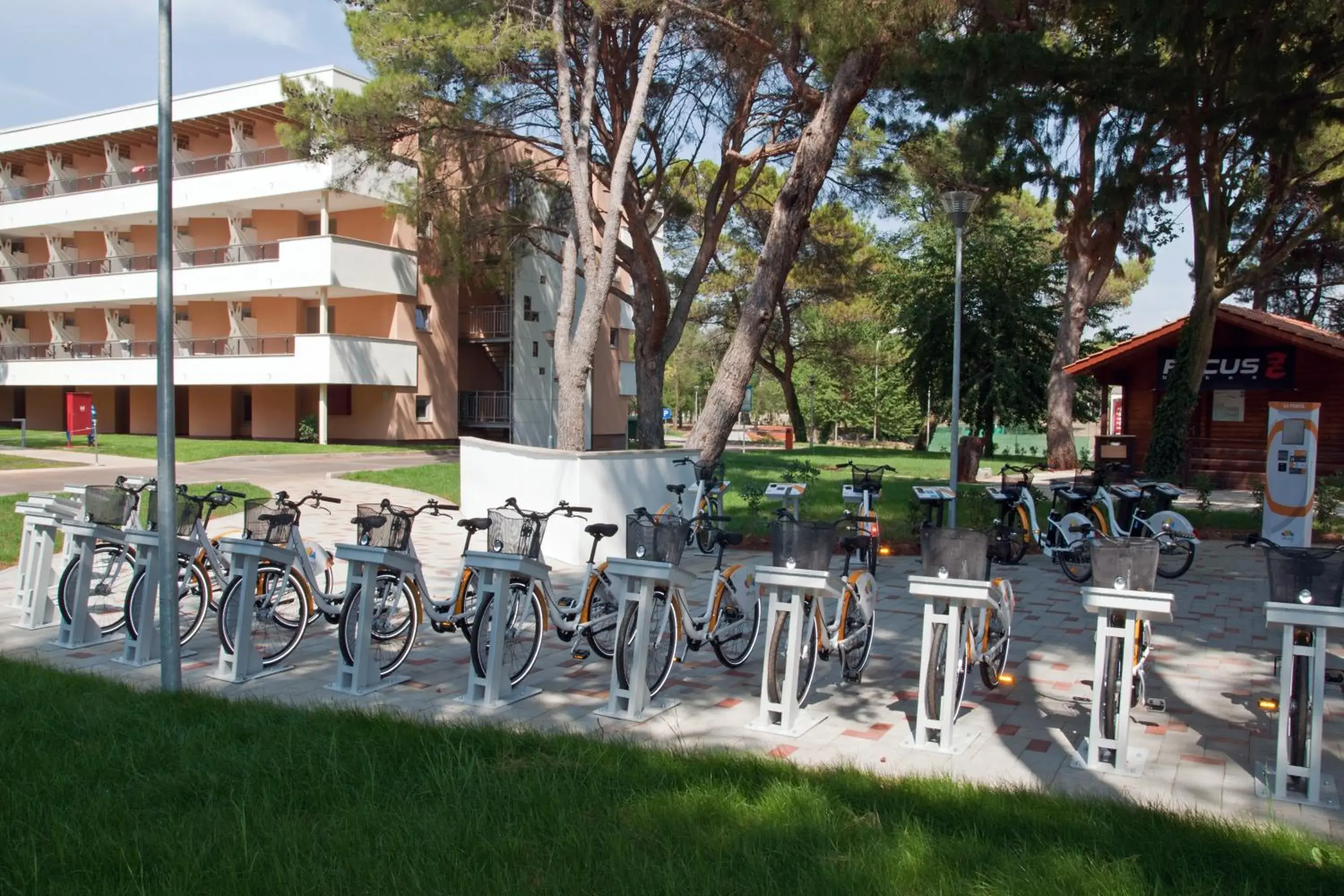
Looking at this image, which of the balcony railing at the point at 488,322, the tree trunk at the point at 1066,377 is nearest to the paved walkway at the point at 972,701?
the tree trunk at the point at 1066,377

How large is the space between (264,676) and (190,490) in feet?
31.4

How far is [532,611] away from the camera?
18.9 ft

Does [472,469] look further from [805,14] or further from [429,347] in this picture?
[429,347]

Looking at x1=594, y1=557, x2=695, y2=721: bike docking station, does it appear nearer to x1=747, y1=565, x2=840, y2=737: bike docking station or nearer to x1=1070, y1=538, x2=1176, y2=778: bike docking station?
x1=747, y1=565, x2=840, y2=737: bike docking station

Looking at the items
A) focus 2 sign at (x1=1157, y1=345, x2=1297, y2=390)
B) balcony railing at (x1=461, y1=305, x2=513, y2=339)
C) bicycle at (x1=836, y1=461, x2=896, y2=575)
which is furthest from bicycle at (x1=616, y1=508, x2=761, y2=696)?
balcony railing at (x1=461, y1=305, x2=513, y2=339)

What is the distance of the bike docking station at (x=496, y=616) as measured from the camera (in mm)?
5285

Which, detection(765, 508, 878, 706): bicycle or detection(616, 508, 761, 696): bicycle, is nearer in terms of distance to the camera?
detection(765, 508, 878, 706): bicycle

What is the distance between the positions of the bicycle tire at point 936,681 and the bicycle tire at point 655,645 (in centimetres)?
142

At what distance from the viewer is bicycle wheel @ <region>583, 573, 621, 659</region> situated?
233 inches

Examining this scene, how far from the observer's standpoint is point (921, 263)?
3134cm

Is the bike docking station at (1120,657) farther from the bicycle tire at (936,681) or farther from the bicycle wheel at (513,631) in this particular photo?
the bicycle wheel at (513,631)

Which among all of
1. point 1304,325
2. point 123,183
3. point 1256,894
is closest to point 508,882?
point 1256,894

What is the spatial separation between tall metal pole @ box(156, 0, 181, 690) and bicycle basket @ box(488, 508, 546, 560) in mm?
1867

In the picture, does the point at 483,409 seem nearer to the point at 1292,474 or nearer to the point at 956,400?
the point at 956,400
